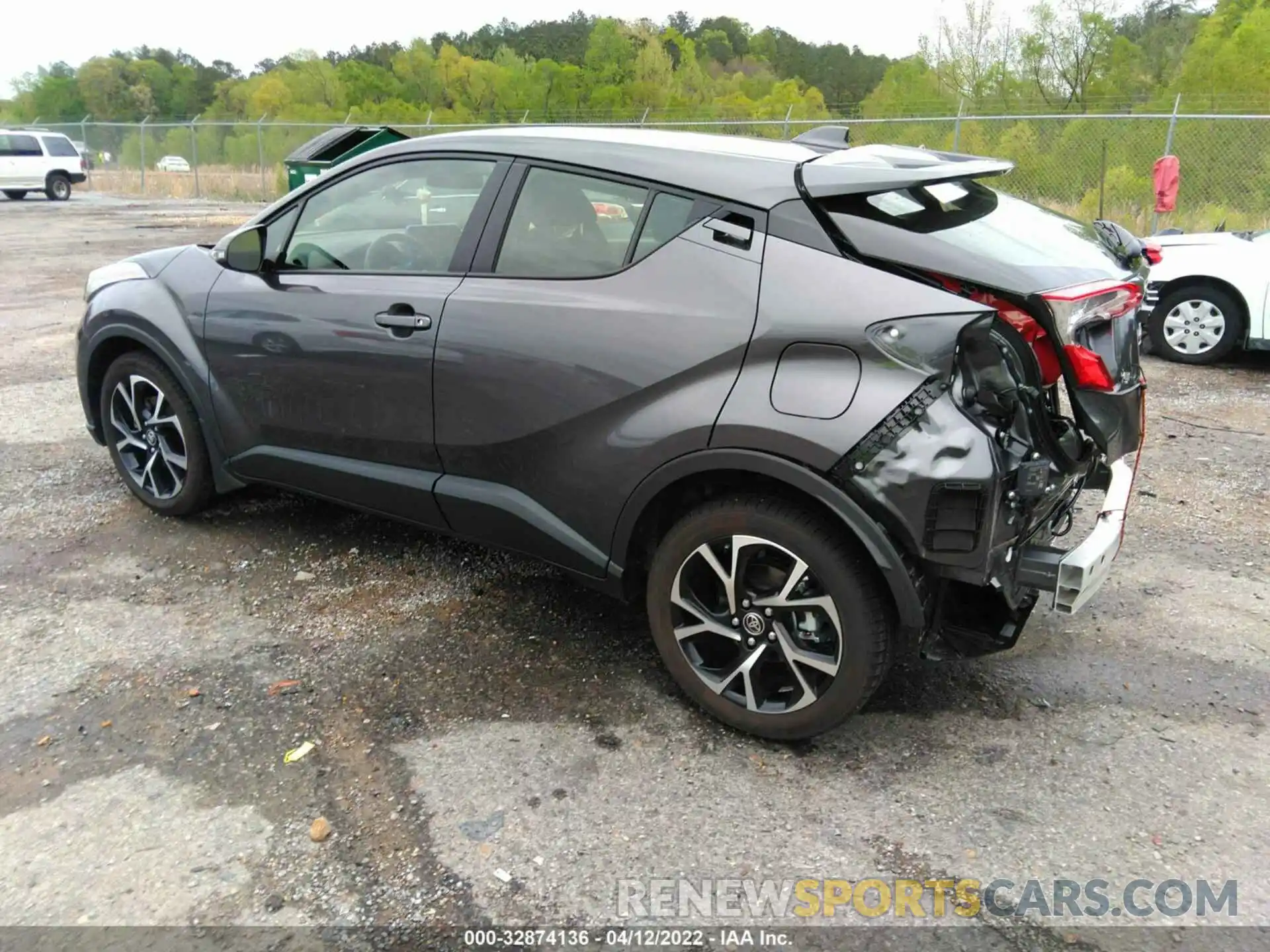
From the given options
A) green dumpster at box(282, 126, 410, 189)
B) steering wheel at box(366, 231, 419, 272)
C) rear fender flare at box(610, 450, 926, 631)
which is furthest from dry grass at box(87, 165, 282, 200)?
rear fender flare at box(610, 450, 926, 631)

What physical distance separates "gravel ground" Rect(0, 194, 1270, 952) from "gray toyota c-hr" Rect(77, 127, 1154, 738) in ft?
1.06

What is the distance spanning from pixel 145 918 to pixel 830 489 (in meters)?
1.98

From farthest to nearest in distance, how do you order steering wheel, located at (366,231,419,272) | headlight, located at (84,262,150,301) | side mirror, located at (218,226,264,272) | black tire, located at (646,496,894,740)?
1. headlight, located at (84,262,150,301)
2. side mirror, located at (218,226,264,272)
3. steering wheel, located at (366,231,419,272)
4. black tire, located at (646,496,894,740)

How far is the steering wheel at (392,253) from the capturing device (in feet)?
11.6

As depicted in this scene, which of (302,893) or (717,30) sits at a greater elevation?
(717,30)

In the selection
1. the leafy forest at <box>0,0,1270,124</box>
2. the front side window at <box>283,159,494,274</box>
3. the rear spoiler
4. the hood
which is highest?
the leafy forest at <box>0,0,1270,124</box>

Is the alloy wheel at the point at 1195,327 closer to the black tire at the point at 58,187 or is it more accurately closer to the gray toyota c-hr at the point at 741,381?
the gray toyota c-hr at the point at 741,381

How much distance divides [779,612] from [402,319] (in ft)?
5.46

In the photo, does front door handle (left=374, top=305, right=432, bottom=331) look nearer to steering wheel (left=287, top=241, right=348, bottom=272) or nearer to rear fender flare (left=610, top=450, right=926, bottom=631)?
steering wheel (left=287, top=241, right=348, bottom=272)

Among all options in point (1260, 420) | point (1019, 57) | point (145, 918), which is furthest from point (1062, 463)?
point (1019, 57)

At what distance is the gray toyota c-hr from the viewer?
2561 mm

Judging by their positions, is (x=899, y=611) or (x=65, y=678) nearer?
(x=899, y=611)

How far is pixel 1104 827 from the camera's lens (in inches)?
102

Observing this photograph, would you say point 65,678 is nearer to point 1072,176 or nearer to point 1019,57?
point 1072,176
